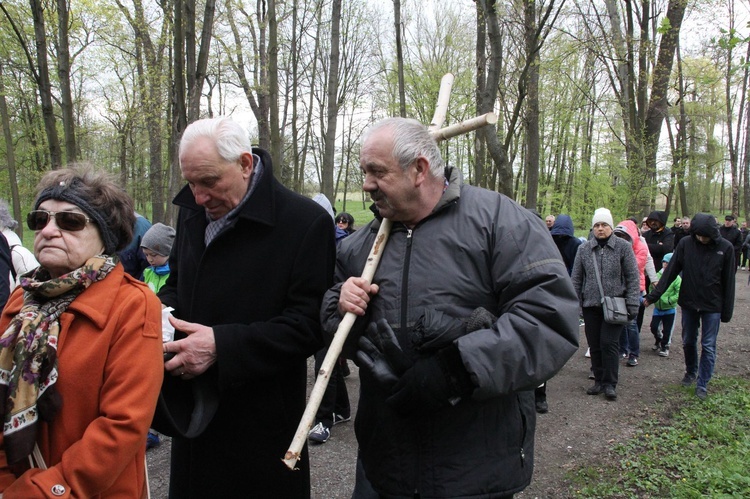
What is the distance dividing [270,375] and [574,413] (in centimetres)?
447

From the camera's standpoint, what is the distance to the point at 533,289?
72.7 inches

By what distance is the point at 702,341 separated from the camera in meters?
6.27

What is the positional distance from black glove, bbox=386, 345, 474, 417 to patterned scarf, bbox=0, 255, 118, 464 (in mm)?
1110

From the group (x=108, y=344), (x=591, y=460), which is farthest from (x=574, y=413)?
(x=108, y=344)

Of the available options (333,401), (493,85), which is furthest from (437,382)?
(493,85)

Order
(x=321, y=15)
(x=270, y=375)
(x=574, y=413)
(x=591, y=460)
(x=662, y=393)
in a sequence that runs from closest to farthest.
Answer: (x=270, y=375)
(x=591, y=460)
(x=574, y=413)
(x=662, y=393)
(x=321, y=15)

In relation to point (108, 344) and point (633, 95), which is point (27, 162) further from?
point (108, 344)

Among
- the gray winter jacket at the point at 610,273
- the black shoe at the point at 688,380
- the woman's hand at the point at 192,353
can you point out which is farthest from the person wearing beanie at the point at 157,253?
the black shoe at the point at 688,380

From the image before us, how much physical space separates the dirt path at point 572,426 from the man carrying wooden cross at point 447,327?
231cm

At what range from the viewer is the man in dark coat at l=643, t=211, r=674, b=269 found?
1003 cm

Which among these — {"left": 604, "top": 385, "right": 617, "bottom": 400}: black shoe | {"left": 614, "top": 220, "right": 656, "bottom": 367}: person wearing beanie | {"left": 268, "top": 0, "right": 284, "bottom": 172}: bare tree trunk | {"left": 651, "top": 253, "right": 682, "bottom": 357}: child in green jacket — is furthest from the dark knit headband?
{"left": 268, "top": 0, "right": 284, "bottom": 172}: bare tree trunk

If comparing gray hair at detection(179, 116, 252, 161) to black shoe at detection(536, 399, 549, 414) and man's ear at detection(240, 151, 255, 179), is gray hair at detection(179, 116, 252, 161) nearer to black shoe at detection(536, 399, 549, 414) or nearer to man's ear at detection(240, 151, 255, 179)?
man's ear at detection(240, 151, 255, 179)

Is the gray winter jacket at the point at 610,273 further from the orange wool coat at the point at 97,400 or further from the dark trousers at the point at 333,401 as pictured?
the orange wool coat at the point at 97,400

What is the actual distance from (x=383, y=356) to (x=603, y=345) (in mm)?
5065
